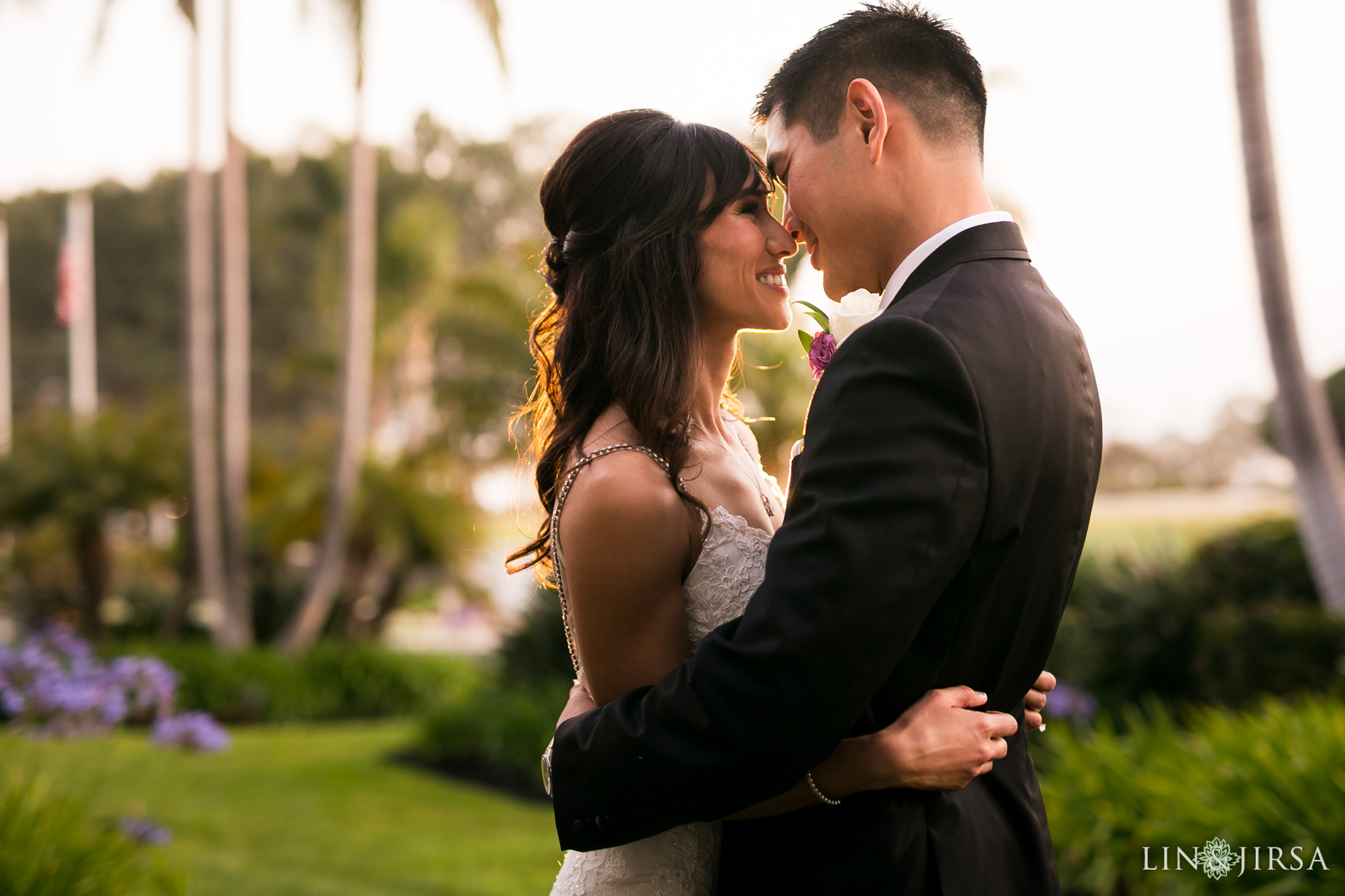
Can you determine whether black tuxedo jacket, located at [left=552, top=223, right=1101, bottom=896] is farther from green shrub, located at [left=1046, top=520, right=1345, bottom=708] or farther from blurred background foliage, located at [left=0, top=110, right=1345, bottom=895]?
green shrub, located at [left=1046, top=520, right=1345, bottom=708]

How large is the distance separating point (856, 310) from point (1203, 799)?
389 centimetres

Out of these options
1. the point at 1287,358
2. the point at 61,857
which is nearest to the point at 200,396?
the point at 61,857

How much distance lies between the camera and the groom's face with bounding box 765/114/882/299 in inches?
79.4

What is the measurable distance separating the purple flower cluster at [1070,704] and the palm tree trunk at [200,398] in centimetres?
1127

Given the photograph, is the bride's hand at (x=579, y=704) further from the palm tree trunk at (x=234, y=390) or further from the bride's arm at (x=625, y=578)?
the palm tree trunk at (x=234, y=390)

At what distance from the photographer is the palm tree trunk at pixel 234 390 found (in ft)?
46.0

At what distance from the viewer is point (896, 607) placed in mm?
1538

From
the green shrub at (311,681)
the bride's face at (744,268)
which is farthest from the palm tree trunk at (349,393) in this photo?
the bride's face at (744,268)

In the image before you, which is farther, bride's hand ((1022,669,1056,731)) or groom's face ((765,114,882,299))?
bride's hand ((1022,669,1056,731))

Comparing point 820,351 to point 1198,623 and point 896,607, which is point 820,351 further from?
point 1198,623

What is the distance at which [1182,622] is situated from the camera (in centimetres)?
847

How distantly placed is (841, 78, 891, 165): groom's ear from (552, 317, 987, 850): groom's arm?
49 cm

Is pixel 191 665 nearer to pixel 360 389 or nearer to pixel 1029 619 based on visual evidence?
pixel 360 389

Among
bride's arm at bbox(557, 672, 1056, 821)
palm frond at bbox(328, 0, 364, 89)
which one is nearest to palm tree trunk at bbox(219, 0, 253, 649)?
palm frond at bbox(328, 0, 364, 89)
